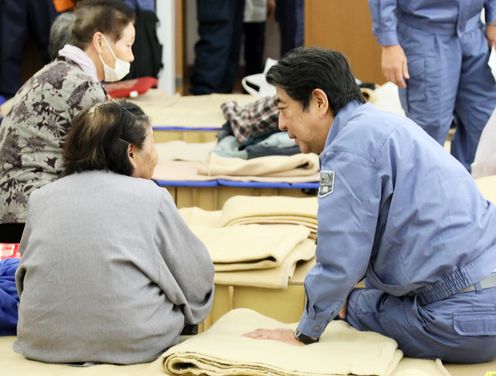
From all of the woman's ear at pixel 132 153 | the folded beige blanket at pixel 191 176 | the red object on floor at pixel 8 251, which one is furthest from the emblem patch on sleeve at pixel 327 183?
the folded beige blanket at pixel 191 176

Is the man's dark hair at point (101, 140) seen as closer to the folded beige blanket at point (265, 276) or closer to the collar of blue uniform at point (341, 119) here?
the collar of blue uniform at point (341, 119)

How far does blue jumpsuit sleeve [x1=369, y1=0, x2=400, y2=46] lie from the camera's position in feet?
13.0

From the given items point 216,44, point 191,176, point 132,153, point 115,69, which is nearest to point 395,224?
point 132,153

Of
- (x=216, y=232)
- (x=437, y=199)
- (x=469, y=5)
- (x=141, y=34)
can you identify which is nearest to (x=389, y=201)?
(x=437, y=199)

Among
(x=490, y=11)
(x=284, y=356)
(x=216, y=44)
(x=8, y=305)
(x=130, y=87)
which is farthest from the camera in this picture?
(x=216, y=44)

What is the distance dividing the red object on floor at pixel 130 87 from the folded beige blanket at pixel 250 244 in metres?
2.93

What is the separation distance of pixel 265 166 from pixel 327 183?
1914 mm

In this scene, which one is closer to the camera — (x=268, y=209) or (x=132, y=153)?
(x=132, y=153)

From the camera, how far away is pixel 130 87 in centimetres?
629

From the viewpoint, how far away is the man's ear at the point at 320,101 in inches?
97.3

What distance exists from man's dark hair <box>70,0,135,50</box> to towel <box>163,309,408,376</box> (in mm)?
1355

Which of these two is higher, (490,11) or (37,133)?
(490,11)

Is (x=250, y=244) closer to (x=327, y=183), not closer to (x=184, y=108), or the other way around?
(x=327, y=183)

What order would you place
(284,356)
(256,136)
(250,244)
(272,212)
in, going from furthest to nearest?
(256,136) → (272,212) → (250,244) → (284,356)
